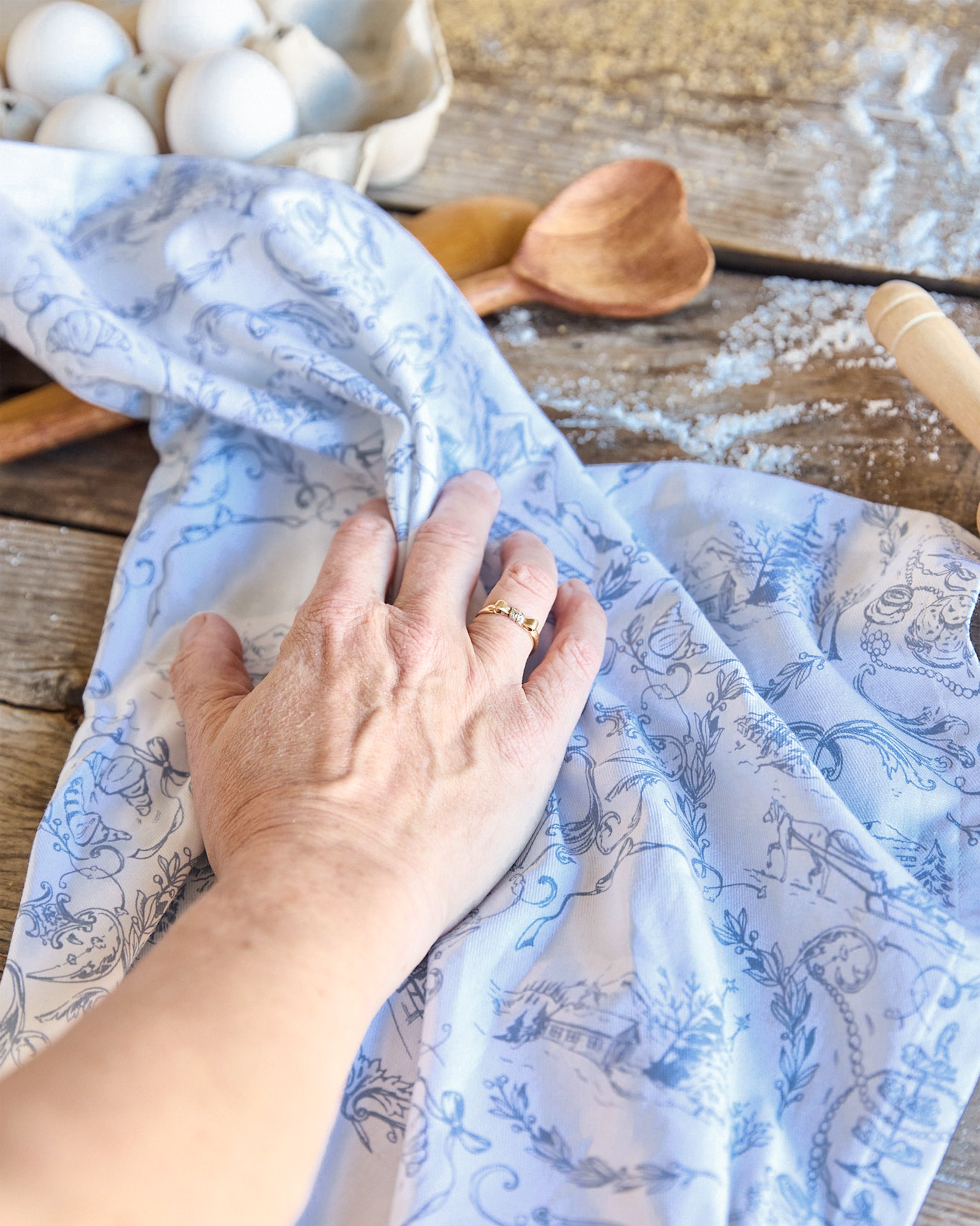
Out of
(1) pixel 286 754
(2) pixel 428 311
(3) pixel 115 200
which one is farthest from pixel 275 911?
(3) pixel 115 200

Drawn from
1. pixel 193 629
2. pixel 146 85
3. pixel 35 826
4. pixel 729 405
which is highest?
pixel 146 85

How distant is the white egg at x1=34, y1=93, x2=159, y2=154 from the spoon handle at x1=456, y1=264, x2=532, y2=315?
0.27 m

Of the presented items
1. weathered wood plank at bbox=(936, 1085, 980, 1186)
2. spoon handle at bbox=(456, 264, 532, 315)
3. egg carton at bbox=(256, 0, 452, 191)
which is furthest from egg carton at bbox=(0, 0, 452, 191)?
weathered wood plank at bbox=(936, 1085, 980, 1186)

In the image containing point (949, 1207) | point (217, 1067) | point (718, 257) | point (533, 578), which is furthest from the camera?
point (718, 257)

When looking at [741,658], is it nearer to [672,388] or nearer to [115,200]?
[672,388]

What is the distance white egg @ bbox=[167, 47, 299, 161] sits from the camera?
67cm

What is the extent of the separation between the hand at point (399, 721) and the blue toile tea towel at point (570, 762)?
0.03 metres

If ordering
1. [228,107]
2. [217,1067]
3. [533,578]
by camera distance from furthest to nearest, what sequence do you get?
[228,107] < [533,578] < [217,1067]

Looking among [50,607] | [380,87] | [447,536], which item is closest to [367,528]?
[447,536]

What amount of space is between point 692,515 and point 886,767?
0.22 m

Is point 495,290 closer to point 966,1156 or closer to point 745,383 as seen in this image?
point 745,383

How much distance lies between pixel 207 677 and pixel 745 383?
0.47m

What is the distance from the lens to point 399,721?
0.47 metres

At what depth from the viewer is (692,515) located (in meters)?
0.61
